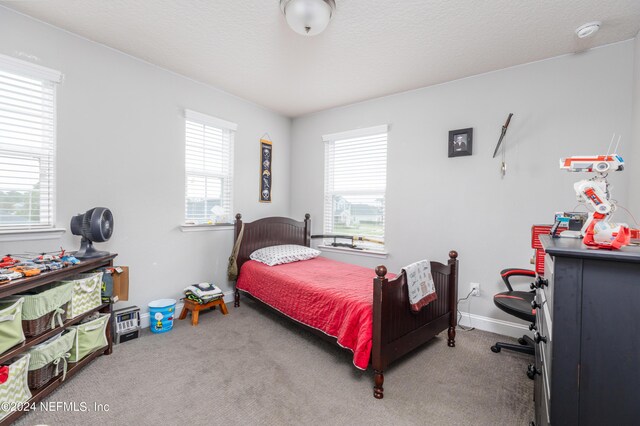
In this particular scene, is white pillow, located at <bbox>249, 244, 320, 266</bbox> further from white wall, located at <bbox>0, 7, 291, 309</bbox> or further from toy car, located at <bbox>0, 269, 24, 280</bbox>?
toy car, located at <bbox>0, 269, 24, 280</bbox>

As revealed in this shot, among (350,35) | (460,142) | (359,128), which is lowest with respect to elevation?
(460,142)

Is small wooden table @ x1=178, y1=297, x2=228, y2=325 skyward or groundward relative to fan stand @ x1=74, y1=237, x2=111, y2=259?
groundward

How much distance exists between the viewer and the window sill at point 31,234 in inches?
81.9

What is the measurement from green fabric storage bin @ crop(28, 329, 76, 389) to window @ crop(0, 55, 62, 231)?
3.09ft

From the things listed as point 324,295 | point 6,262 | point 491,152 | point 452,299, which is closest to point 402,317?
point 324,295

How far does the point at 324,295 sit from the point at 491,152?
216 cm

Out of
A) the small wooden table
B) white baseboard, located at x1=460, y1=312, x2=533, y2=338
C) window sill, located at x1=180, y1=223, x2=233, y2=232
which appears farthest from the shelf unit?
white baseboard, located at x1=460, y1=312, x2=533, y2=338

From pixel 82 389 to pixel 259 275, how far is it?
162cm

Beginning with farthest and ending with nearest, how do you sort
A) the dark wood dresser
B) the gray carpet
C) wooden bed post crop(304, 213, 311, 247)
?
1. wooden bed post crop(304, 213, 311, 247)
2. the gray carpet
3. the dark wood dresser

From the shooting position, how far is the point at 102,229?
2207mm

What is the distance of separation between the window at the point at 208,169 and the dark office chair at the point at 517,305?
3.02 meters

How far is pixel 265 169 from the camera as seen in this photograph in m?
4.04

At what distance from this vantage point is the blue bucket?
2.73 metres

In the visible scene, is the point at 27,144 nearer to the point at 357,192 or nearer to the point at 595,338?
the point at 357,192
